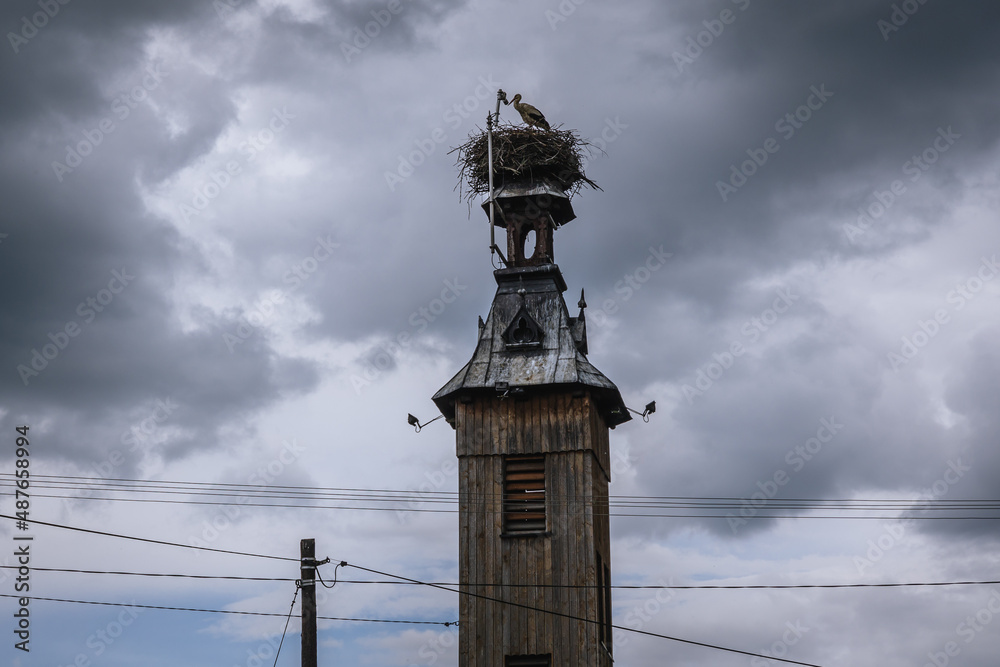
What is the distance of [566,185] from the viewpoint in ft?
89.8

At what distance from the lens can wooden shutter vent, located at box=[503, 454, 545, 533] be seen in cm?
2364

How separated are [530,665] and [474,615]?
1.38 metres

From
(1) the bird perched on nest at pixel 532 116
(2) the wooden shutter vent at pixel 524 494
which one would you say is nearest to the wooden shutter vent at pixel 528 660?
(2) the wooden shutter vent at pixel 524 494

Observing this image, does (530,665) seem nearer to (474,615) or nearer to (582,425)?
(474,615)

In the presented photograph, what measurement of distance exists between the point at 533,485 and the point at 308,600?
21.9 feet

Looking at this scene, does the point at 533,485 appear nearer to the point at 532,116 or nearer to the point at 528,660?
the point at 528,660

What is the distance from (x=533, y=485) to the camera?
23891 millimetres

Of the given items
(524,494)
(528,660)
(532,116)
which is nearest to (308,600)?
(528,660)

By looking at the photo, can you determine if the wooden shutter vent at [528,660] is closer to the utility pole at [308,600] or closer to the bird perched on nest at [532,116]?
the utility pole at [308,600]

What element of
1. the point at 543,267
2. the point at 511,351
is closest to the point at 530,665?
the point at 511,351

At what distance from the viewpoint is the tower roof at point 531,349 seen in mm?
24438

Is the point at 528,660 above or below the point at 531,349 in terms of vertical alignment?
below

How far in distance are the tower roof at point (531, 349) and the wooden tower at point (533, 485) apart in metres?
0.03

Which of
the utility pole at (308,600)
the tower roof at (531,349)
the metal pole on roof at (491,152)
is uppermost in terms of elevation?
the metal pole on roof at (491,152)
